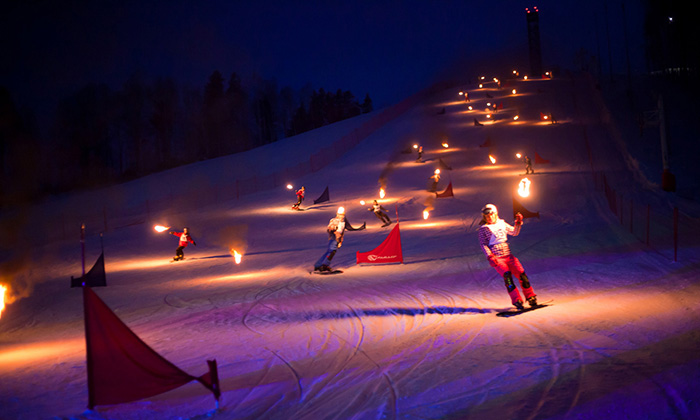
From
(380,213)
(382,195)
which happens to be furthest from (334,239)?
(382,195)

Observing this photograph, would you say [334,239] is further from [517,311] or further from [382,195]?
[382,195]

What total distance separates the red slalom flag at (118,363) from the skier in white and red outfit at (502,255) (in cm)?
530

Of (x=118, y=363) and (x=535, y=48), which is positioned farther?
(x=535, y=48)

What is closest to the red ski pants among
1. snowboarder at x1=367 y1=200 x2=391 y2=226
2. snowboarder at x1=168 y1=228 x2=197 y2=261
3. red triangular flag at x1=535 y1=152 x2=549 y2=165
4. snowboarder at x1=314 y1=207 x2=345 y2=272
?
snowboarder at x1=314 y1=207 x2=345 y2=272

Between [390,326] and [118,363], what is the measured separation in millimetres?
4367

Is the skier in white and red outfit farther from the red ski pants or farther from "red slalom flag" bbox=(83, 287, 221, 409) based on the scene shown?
"red slalom flag" bbox=(83, 287, 221, 409)

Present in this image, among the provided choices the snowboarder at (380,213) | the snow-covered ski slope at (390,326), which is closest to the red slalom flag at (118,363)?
the snow-covered ski slope at (390,326)

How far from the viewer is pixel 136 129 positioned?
89562mm

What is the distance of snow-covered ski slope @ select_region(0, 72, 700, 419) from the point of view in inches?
221

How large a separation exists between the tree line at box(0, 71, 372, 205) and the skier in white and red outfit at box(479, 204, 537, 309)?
36.1m

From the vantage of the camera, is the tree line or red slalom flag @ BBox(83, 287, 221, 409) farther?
the tree line

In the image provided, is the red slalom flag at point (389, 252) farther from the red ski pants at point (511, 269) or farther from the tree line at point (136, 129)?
the tree line at point (136, 129)

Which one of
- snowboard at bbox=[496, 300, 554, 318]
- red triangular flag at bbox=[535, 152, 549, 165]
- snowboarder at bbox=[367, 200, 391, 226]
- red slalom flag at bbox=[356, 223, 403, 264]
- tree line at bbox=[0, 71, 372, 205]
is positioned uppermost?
tree line at bbox=[0, 71, 372, 205]

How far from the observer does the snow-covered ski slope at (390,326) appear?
5.61 meters
